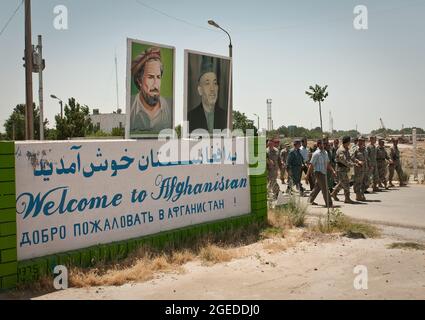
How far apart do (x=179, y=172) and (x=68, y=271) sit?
2.81 metres

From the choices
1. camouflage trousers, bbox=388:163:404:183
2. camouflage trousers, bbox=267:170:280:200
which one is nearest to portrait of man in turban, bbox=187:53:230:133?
camouflage trousers, bbox=267:170:280:200

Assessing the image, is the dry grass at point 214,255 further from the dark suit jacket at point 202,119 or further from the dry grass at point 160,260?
the dark suit jacket at point 202,119

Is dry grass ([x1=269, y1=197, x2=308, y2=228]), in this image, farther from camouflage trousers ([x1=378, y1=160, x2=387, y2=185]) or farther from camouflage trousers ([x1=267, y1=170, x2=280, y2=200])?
camouflage trousers ([x1=378, y1=160, x2=387, y2=185])

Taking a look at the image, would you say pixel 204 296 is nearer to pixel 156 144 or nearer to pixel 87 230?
pixel 87 230

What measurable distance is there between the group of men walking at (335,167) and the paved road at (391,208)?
1.55 feet

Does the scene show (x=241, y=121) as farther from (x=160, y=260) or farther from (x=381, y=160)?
(x=160, y=260)

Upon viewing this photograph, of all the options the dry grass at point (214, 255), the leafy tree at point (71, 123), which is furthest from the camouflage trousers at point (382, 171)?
the leafy tree at point (71, 123)

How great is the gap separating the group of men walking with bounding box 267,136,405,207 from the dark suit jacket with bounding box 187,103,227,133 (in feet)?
8.71

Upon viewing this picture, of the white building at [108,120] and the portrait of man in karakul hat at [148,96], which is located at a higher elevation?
the white building at [108,120]

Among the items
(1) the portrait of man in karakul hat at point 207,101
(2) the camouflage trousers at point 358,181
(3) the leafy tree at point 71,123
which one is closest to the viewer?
(1) the portrait of man in karakul hat at point 207,101

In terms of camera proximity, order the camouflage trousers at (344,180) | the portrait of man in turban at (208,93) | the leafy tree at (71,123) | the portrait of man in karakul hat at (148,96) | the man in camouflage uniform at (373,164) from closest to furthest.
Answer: the portrait of man in karakul hat at (148,96)
the portrait of man in turban at (208,93)
the camouflage trousers at (344,180)
the man in camouflage uniform at (373,164)
the leafy tree at (71,123)

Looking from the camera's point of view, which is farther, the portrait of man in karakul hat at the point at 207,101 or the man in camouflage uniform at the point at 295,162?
the man in camouflage uniform at the point at 295,162

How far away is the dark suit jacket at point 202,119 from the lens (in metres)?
10.2

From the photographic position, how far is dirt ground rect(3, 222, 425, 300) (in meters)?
5.55
